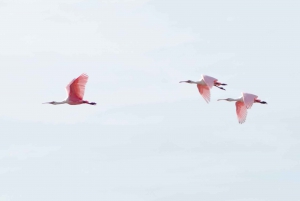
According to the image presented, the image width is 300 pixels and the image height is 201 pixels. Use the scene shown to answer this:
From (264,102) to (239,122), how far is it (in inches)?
49.3

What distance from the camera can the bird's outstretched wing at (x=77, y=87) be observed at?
51.2 metres

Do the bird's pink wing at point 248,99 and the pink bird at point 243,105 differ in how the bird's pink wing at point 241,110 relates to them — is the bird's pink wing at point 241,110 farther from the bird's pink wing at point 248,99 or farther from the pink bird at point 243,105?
the bird's pink wing at point 248,99

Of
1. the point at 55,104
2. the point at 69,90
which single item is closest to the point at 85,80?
the point at 69,90

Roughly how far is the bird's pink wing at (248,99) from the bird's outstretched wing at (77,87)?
6002mm

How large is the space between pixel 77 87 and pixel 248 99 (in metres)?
6.40

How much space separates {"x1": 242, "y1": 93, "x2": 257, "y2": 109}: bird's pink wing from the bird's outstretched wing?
6002 millimetres

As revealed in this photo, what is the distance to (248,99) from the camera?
52.1 meters

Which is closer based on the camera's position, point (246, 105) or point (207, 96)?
point (246, 105)

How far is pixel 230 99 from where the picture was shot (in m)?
56.7

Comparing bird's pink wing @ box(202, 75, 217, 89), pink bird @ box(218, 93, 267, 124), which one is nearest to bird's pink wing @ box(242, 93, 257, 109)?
pink bird @ box(218, 93, 267, 124)

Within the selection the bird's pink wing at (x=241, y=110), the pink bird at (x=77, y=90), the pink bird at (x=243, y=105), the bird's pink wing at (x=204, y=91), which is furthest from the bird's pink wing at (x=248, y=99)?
the pink bird at (x=77, y=90)

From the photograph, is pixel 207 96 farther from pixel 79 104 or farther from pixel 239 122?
pixel 79 104

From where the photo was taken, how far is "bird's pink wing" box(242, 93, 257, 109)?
51619 millimetres

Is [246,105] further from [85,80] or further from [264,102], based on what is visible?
[85,80]
